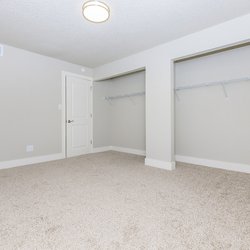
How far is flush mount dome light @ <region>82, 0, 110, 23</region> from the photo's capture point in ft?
7.07

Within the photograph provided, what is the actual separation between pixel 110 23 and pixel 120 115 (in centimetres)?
282

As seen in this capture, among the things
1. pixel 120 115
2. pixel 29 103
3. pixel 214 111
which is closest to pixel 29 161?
pixel 29 103

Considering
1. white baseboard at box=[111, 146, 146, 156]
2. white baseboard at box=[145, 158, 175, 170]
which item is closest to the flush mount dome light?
white baseboard at box=[145, 158, 175, 170]

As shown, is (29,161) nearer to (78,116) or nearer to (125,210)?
(78,116)

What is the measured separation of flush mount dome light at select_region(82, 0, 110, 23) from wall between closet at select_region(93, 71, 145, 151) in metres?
2.35

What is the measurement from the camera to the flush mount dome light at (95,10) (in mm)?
2156

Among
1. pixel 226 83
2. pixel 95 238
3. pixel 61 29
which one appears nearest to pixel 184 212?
pixel 95 238

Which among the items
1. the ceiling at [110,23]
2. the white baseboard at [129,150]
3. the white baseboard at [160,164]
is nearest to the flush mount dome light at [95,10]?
the ceiling at [110,23]

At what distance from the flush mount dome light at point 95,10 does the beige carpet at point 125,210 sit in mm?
2321

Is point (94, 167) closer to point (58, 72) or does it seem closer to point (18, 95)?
point (18, 95)

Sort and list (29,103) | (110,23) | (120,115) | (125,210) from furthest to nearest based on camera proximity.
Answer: (120,115) < (29,103) < (110,23) < (125,210)

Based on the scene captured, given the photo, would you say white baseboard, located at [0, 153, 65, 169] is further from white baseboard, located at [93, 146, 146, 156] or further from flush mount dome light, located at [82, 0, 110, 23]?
flush mount dome light, located at [82, 0, 110, 23]

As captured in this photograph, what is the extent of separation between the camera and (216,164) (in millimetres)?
3408

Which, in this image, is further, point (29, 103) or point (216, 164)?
point (29, 103)
